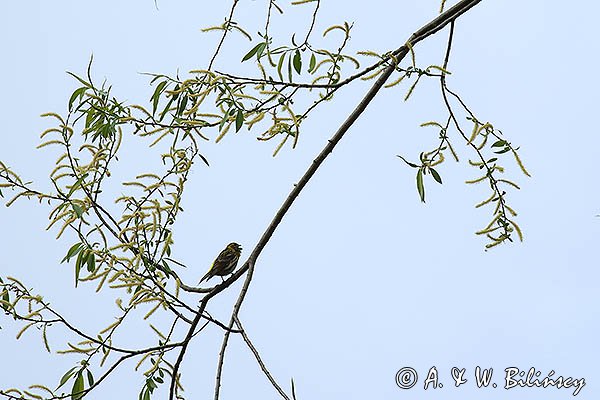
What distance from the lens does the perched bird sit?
3.64 ft

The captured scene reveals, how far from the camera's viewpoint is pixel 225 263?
111 cm

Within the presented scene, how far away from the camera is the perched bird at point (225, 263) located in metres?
1.11

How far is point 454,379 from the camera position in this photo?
1.40 meters

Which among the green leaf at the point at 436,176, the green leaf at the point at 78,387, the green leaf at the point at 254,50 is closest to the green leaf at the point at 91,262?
the green leaf at the point at 78,387

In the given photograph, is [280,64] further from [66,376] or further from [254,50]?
[66,376]

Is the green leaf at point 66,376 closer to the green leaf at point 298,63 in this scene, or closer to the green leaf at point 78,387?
the green leaf at point 78,387

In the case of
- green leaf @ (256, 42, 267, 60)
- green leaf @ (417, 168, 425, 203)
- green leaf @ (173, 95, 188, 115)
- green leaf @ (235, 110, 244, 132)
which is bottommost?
green leaf @ (417, 168, 425, 203)

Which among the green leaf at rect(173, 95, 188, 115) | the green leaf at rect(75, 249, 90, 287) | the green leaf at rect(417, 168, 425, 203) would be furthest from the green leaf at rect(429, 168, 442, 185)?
the green leaf at rect(75, 249, 90, 287)

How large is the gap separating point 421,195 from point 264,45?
0.77 ft

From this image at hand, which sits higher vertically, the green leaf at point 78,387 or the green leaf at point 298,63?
the green leaf at point 298,63

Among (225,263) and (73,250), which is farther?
(225,263)

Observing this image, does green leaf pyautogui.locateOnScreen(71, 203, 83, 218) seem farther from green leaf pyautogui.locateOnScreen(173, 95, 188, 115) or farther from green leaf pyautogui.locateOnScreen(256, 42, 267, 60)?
green leaf pyautogui.locateOnScreen(256, 42, 267, 60)

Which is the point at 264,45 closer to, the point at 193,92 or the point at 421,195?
the point at 193,92

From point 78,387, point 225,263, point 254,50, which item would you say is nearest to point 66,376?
point 78,387
